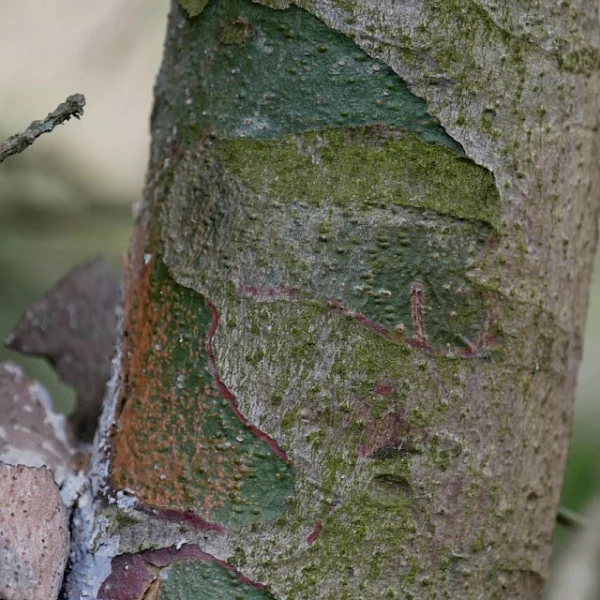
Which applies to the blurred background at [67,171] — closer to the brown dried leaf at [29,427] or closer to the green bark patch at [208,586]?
the brown dried leaf at [29,427]

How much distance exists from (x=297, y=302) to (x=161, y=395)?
0.12m

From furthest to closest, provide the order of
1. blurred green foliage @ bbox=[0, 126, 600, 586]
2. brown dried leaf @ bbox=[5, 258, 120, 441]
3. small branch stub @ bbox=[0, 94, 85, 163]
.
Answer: blurred green foliage @ bbox=[0, 126, 600, 586] < brown dried leaf @ bbox=[5, 258, 120, 441] < small branch stub @ bbox=[0, 94, 85, 163]

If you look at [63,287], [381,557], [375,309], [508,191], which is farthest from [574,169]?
[63,287]

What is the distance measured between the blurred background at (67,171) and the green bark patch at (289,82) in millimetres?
915

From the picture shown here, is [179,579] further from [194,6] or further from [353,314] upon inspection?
[194,6]

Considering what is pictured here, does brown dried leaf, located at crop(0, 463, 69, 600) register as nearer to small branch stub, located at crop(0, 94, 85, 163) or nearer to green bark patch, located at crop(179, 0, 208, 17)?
small branch stub, located at crop(0, 94, 85, 163)

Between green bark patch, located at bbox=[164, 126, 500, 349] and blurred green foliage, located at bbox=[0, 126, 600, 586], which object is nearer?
green bark patch, located at bbox=[164, 126, 500, 349]

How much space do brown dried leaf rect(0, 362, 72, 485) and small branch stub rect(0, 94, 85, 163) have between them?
23cm

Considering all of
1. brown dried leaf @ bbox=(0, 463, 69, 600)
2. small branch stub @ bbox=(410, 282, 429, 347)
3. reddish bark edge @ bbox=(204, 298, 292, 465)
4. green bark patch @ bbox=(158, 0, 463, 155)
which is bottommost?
brown dried leaf @ bbox=(0, 463, 69, 600)

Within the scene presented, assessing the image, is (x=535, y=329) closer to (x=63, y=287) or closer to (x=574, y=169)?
(x=574, y=169)

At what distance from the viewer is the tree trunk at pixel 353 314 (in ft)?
1.87

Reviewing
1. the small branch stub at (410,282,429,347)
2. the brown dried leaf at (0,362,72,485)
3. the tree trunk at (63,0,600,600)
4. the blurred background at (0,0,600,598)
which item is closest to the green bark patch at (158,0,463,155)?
the tree trunk at (63,0,600,600)

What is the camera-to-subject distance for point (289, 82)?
58 centimetres

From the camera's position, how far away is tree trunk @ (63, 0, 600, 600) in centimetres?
57
